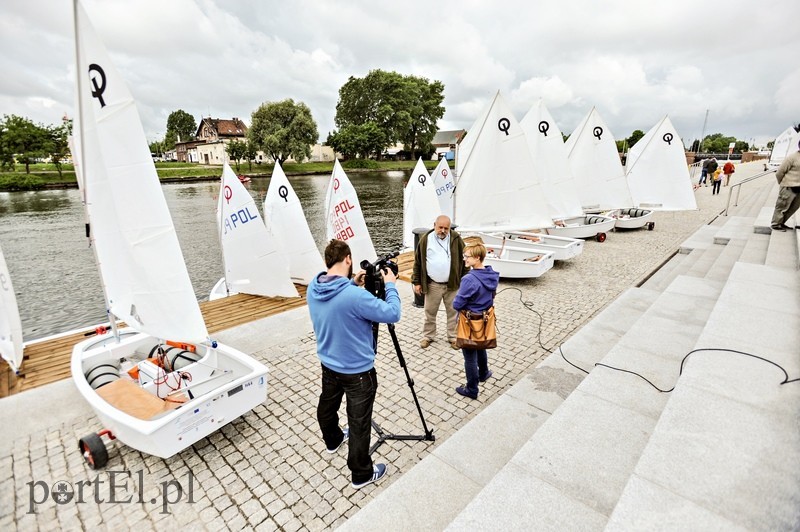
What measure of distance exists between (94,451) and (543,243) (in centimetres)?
1093

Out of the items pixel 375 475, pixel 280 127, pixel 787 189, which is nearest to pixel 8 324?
pixel 375 475

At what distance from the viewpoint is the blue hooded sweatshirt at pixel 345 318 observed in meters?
2.91

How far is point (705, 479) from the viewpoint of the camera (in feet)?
7.86

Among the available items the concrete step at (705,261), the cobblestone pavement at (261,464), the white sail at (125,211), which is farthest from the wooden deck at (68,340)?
the concrete step at (705,261)

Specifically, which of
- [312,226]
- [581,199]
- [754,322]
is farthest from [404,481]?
[312,226]

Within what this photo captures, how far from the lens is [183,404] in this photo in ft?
12.8

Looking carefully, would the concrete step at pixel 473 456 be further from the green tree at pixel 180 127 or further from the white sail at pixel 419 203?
the green tree at pixel 180 127

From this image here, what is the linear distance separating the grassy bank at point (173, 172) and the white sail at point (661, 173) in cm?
5187

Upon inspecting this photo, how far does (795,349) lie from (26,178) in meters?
65.7

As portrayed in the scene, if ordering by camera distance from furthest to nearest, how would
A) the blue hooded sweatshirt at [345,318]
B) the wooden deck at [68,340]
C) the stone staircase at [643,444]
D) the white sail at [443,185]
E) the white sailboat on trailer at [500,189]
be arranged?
1. the white sail at [443,185]
2. the white sailboat on trailer at [500,189]
3. the wooden deck at [68,340]
4. the blue hooded sweatshirt at [345,318]
5. the stone staircase at [643,444]

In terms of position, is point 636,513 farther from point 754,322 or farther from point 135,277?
point 135,277

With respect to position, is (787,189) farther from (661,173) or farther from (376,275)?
(376,275)

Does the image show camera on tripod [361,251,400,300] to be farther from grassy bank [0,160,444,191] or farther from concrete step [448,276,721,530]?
grassy bank [0,160,444,191]

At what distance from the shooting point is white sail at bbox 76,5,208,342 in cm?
377
